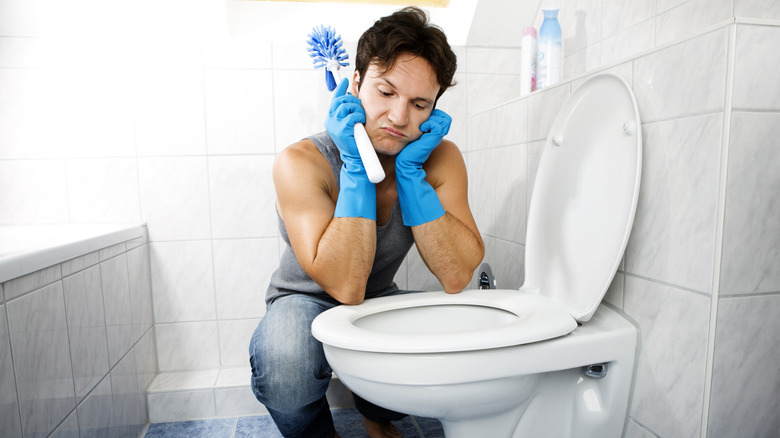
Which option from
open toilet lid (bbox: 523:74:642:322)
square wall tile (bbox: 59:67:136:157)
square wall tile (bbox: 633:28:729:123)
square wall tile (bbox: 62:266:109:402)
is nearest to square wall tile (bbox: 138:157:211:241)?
square wall tile (bbox: 59:67:136:157)

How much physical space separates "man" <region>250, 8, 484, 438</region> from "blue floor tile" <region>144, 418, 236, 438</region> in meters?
0.44

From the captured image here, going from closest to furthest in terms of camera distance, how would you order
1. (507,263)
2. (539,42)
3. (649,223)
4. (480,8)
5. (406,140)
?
(649,223)
(406,140)
(539,42)
(507,263)
(480,8)

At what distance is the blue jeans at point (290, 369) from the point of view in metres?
0.87

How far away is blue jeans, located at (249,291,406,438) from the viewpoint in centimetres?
87

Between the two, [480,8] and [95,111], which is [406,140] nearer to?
[480,8]

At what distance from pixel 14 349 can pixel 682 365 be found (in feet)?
3.22

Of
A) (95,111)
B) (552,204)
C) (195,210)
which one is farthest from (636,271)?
(95,111)

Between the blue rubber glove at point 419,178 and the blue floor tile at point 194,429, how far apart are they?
33.0 inches

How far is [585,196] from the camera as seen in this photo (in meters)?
0.84

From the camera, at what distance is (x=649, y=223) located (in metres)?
0.72

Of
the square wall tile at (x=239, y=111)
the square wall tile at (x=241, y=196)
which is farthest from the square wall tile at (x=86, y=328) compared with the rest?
the square wall tile at (x=239, y=111)

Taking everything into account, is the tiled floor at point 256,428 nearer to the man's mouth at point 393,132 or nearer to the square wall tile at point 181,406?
the square wall tile at point 181,406

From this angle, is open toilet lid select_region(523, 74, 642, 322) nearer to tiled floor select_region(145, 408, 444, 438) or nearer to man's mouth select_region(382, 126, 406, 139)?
man's mouth select_region(382, 126, 406, 139)

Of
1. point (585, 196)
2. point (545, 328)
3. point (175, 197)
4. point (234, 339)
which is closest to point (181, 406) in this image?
point (234, 339)
